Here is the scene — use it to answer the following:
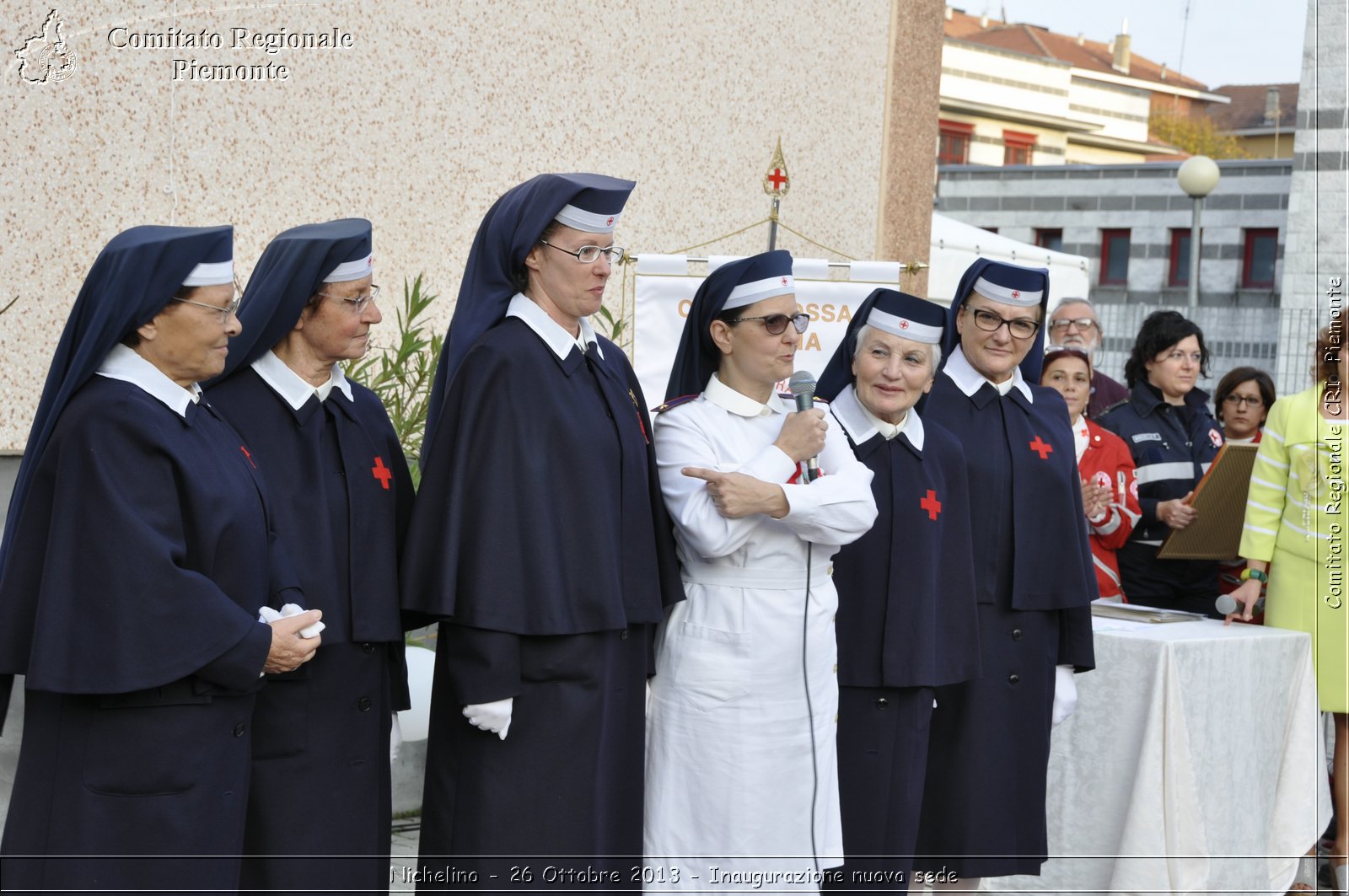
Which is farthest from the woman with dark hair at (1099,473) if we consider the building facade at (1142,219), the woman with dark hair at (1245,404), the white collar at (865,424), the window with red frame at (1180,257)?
the window with red frame at (1180,257)

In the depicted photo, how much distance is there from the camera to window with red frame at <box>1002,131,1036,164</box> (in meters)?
51.8

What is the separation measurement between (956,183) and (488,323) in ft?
95.6

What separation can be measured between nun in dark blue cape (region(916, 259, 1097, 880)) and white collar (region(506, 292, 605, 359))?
1.48 metres

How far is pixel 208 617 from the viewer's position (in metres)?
3.03

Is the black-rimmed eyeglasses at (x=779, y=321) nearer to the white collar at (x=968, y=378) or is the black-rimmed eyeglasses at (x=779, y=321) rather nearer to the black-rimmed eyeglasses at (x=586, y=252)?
the black-rimmed eyeglasses at (x=586, y=252)

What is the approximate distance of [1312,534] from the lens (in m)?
5.99

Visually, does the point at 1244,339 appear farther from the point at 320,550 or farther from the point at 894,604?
the point at 320,550

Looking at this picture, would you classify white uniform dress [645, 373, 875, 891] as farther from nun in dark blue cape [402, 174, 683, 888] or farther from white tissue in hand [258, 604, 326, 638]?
white tissue in hand [258, 604, 326, 638]

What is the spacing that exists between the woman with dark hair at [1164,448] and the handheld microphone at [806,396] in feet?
10.8

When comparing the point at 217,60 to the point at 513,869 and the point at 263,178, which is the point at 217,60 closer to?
the point at 263,178

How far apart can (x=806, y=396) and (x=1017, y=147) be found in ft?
167

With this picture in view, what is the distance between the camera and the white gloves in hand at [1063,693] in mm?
4918

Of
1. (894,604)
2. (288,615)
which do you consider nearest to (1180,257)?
(894,604)

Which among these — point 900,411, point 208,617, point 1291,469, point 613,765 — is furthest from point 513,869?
point 1291,469
